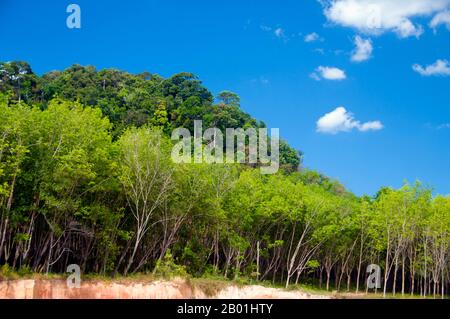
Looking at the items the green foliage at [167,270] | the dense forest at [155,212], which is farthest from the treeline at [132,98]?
the green foliage at [167,270]

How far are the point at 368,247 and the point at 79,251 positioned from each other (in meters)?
31.5

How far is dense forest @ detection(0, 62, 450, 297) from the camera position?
29547 millimetres

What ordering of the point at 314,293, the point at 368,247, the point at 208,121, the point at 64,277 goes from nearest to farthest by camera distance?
the point at 64,277, the point at 314,293, the point at 368,247, the point at 208,121

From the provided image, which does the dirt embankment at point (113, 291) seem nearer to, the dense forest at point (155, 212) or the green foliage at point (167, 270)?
the green foliage at point (167, 270)

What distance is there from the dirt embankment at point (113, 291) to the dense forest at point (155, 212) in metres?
2.14

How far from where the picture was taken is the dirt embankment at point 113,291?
27.1 metres

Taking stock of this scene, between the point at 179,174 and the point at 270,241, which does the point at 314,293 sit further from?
the point at 179,174

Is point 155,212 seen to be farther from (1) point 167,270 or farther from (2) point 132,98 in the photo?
(2) point 132,98

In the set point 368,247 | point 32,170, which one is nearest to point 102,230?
point 32,170

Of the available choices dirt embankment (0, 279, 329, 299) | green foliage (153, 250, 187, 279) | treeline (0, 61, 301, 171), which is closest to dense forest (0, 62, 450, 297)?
green foliage (153, 250, 187, 279)

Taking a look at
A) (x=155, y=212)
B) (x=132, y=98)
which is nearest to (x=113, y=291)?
(x=155, y=212)

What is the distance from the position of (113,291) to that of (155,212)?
25.2 feet

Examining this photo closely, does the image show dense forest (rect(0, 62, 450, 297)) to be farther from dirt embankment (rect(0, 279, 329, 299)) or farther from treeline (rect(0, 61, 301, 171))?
treeline (rect(0, 61, 301, 171))

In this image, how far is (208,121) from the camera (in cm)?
8094
